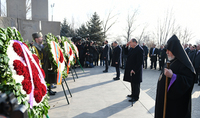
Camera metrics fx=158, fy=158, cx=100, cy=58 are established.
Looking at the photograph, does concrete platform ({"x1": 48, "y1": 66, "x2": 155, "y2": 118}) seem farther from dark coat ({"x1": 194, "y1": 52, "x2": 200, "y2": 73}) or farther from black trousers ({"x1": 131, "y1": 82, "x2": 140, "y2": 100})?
dark coat ({"x1": 194, "y1": 52, "x2": 200, "y2": 73})

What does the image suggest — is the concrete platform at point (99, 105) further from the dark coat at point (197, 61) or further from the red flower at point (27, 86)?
the dark coat at point (197, 61)

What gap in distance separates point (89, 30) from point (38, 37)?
22.9 meters

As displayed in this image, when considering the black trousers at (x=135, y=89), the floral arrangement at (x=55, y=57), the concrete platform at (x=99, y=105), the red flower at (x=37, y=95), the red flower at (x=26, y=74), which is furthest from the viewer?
the black trousers at (x=135, y=89)

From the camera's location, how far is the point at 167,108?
3078mm

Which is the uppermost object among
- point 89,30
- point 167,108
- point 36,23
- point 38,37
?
point 89,30

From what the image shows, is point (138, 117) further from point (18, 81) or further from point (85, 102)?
point (18, 81)

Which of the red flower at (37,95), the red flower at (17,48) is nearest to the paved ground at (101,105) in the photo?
the red flower at (37,95)

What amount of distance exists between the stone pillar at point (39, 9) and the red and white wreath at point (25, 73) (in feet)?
24.9

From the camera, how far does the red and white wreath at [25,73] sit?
2447 millimetres

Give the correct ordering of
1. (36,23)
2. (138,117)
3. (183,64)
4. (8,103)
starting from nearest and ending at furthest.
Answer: (8,103)
(183,64)
(138,117)
(36,23)

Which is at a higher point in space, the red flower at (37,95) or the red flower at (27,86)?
the red flower at (27,86)

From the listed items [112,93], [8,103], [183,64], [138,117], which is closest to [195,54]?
[112,93]

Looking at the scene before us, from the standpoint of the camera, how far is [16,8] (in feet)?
27.1

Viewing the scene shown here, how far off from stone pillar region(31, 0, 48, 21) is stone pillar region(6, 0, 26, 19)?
3.41 feet
